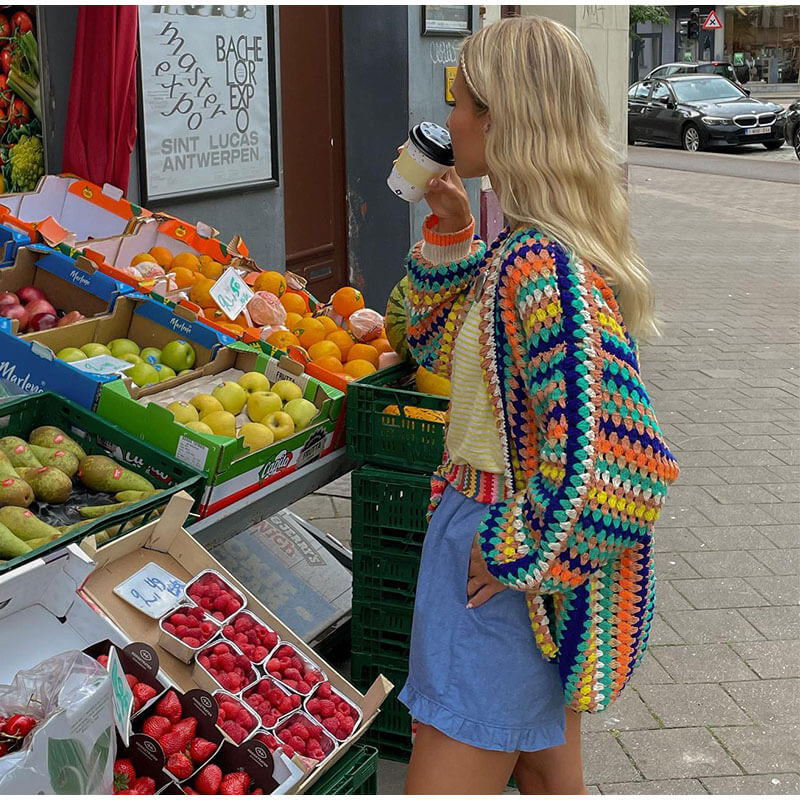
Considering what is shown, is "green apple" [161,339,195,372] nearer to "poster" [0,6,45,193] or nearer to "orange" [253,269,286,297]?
"orange" [253,269,286,297]

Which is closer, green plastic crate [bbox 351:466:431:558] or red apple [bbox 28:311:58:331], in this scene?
green plastic crate [bbox 351:466:431:558]

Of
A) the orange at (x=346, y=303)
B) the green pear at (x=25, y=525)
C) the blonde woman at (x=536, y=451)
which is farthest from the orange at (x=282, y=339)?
the blonde woman at (x=536, y=451)

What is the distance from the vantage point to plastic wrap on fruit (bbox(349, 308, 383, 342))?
153 inches

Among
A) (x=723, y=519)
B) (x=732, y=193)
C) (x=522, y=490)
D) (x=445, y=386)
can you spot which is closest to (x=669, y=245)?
(x=732, y=193)

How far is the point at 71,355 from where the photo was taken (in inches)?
126

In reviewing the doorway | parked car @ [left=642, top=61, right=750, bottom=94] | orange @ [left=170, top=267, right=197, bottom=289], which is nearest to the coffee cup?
orange @ [left=170, top=267, right=197, bottom=289]

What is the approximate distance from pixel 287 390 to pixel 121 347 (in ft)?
1.84

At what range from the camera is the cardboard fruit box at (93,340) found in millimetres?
2916

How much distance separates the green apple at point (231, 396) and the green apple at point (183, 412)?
0.15m

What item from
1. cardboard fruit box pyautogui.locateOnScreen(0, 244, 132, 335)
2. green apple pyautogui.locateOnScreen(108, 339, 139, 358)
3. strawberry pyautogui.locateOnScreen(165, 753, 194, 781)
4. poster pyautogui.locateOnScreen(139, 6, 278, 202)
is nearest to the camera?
strawberry pyautogui.locateOnScreen(165, 753, 194, 781)

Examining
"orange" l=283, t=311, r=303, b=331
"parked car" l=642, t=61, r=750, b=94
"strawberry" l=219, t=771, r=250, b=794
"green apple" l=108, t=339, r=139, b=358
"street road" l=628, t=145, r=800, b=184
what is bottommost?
"strawberry" l=219, t=771, r=250, b=794

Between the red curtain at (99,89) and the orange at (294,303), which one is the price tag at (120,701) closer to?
the orange at (294,303)

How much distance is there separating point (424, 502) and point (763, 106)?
2145 cm

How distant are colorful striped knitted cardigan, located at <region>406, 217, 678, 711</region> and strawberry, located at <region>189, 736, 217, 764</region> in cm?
69
